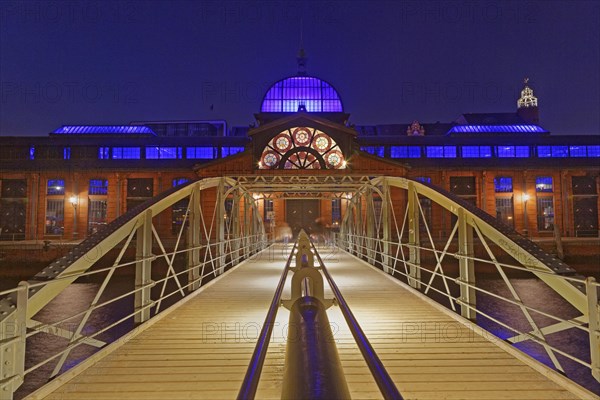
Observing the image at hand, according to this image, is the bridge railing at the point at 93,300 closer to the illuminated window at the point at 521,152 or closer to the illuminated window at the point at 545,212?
the illuminated window at the point at 545,212

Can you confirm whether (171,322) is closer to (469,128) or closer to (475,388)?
(475,388)

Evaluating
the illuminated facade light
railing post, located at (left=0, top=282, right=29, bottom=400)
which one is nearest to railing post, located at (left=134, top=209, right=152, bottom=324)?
railing post, located at (left=0, top=282, right=29, bottom=400)

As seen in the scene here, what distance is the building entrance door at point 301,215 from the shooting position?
37438mm

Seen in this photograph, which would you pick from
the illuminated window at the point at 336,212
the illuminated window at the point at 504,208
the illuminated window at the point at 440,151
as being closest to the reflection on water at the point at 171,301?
the illuminated window at the point at 504,208

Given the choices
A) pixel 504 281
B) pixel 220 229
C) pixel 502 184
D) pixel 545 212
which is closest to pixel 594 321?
pixel 220 229

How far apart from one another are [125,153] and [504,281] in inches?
1269

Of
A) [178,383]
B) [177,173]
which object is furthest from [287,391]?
[177,173]

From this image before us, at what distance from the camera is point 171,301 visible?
20484mm

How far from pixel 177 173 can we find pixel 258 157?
381 inches

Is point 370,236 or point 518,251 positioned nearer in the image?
point 518,251

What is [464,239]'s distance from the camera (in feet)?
26.3

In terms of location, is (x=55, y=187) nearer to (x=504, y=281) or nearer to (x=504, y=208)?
(x=504, y=281)

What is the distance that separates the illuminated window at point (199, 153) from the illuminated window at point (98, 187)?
7.10 metres

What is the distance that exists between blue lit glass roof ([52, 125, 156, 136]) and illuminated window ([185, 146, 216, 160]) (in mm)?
6886
